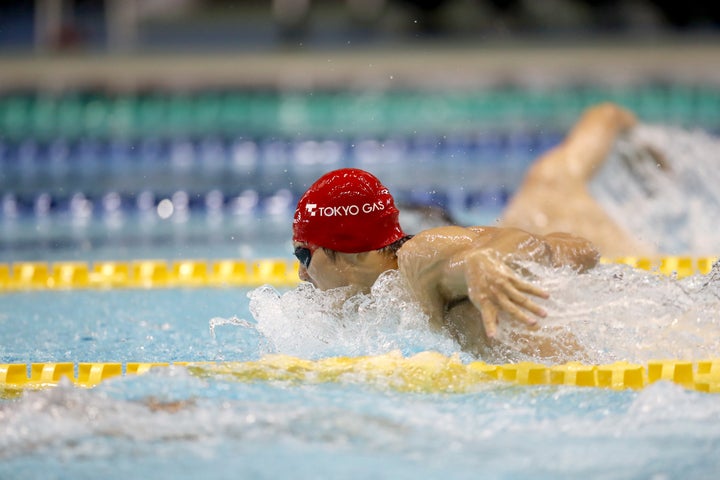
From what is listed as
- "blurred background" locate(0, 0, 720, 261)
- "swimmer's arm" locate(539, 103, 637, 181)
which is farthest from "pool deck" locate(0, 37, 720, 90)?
"swimmer's arm" locate(539, 103, 637, 181)

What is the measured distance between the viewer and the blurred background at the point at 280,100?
6.48 metres

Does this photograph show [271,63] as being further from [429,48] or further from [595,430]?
[595,430]

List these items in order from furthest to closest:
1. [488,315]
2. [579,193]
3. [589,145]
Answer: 1. [589,145]
2. [579,193]
3. [488,315]

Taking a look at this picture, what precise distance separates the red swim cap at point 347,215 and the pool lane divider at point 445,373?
0.33 meters

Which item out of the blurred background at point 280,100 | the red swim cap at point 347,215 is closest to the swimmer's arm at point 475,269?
the red swim cap at point 347,215

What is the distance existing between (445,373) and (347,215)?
1.65ft

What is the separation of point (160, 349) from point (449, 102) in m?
5.75

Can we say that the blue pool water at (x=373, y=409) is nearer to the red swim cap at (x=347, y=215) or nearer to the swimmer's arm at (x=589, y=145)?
the red swim cap at (x=347, y=215)

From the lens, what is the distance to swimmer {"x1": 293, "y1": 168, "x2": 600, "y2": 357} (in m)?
2.40

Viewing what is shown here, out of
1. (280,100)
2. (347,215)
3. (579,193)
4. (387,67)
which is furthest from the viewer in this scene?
(387,67)

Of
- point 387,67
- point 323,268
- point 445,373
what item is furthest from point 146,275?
point 387,67

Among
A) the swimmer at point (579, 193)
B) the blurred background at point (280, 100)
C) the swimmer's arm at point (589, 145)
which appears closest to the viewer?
the swimmer at point (579, 193)

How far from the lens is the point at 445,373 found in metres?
2.58

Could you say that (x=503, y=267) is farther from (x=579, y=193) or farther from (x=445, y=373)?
(x=579, y=193)
